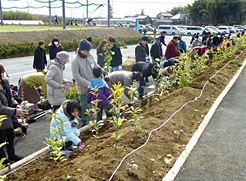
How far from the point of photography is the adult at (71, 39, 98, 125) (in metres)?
4.36

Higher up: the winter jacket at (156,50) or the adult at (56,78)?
the winter jacket at (156,50)

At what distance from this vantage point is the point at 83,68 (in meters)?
4.53

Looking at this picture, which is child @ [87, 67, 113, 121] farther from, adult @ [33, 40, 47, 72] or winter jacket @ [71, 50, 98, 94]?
adult @ [33, 40, 47, 72]

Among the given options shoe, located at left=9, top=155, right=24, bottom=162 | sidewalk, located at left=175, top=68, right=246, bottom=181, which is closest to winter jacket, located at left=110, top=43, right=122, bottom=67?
sidewalk, located at left=175, top=68, right=246, bottom=181

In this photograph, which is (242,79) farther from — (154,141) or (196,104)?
(154,141)

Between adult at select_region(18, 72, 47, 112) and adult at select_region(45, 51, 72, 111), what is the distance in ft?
1.78

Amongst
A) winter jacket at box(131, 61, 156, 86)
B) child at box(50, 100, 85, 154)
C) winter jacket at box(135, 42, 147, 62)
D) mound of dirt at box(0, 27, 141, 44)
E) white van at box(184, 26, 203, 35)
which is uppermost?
white van at box(184, 26, 203, 35)

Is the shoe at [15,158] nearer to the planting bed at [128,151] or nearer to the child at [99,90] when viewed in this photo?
the planting bed at [128,151]

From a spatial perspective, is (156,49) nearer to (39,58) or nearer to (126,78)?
(126,78)

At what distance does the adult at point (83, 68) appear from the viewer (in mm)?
4365

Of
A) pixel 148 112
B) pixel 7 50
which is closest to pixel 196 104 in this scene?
pixel 148 112

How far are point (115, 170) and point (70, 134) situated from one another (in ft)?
3.22

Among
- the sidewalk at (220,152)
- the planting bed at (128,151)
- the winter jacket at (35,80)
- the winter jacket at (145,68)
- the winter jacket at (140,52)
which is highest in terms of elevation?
the winter jacket at (140,52)

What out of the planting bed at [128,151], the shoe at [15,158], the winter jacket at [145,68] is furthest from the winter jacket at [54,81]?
the winter jacket at [145,68]
